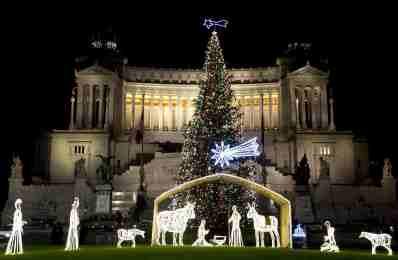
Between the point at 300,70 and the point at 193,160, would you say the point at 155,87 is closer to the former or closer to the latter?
the point at 300,70

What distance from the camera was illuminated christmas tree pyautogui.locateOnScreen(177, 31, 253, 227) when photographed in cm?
5153

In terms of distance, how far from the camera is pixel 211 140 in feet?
186

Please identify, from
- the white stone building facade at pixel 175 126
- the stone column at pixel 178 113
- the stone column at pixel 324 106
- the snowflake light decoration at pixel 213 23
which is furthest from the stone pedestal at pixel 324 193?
the stone column at pixel 178 113

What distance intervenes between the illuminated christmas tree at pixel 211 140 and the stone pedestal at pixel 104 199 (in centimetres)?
1094

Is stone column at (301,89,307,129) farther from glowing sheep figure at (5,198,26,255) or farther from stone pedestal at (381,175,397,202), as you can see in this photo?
glowing sheep figure at (5,198,26,255)

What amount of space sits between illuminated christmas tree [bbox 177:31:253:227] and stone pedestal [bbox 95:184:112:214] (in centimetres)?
1094

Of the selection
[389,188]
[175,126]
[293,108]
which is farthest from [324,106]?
[389,188]

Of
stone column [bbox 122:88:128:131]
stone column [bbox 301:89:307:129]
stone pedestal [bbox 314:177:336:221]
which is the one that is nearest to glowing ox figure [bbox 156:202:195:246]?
stone pedestal [bbox 314:177:336:221]

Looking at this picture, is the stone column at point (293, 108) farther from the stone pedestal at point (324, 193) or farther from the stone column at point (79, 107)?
the stone column at point (79, 107)

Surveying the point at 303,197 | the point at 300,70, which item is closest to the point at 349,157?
the point at 300,70

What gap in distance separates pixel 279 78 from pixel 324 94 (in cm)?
993

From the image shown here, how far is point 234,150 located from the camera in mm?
48250

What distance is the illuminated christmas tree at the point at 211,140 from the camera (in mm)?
51531

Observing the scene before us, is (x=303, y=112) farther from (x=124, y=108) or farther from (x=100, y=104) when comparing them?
(x=100, y=104)
